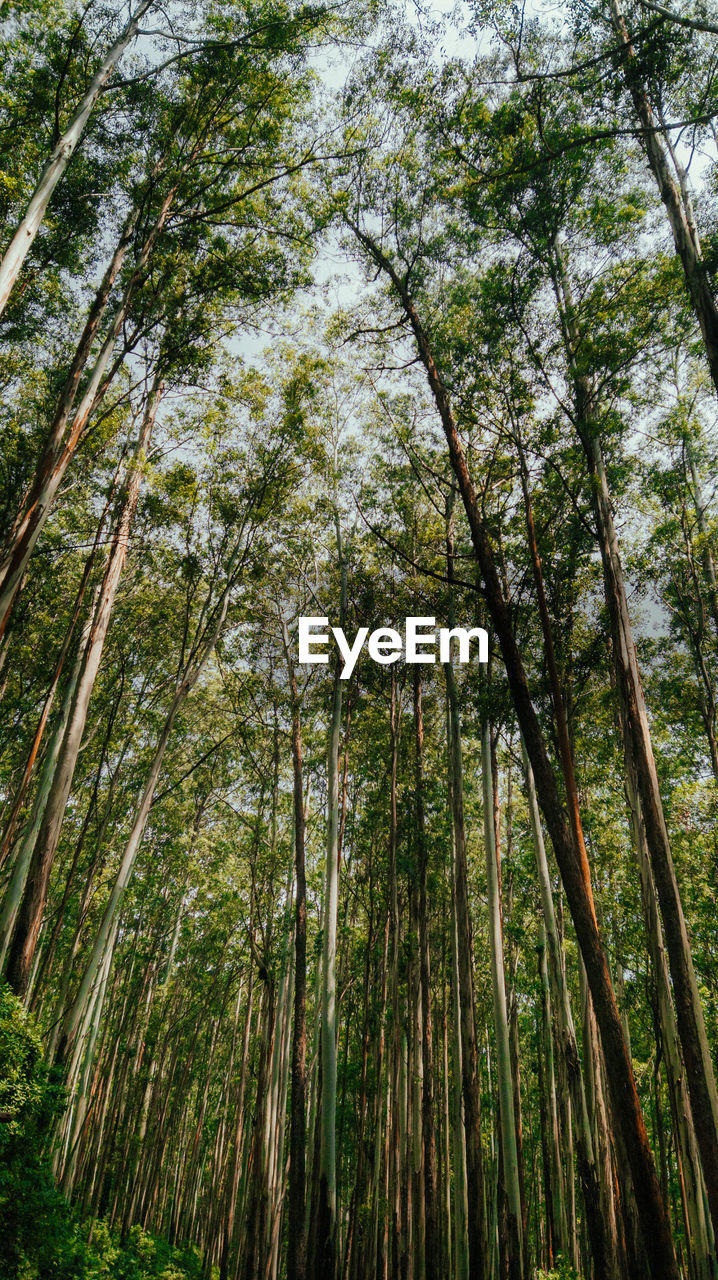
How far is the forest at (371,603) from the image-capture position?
16.8ft

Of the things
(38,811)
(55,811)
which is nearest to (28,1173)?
(55,811)

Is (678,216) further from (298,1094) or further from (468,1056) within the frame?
(298,1094)

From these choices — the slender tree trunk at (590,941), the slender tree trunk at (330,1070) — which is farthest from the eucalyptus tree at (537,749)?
the slender tree trunk at (330,1070)

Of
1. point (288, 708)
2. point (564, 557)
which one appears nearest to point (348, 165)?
point (564, 557)

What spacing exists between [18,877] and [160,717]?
4.81 m

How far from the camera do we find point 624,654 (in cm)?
571

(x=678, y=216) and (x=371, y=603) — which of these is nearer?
(x=678, y=216)

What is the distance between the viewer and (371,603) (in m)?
11.4

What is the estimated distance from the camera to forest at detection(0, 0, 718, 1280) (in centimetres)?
511

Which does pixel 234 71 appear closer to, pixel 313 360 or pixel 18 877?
pixel 313 360

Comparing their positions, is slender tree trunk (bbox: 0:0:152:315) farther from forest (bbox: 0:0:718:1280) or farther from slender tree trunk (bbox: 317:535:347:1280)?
slender tree trunk (bbox: 317:535:347:1280)

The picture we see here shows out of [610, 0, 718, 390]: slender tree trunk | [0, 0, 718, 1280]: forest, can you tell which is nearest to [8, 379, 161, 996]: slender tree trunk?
[0, 0, 718, 1280]: forest

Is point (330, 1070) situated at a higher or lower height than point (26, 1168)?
higher

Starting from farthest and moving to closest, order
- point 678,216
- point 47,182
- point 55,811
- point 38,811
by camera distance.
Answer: point 38,811, point 55,811, point 678,216, point 47,182
